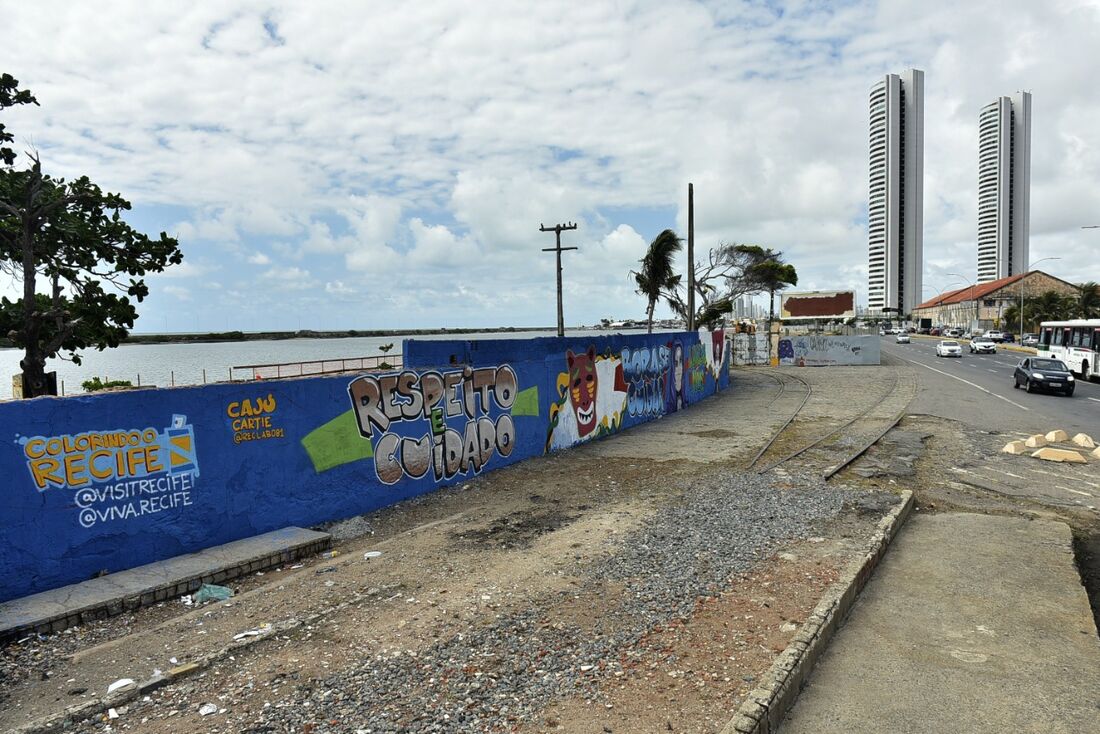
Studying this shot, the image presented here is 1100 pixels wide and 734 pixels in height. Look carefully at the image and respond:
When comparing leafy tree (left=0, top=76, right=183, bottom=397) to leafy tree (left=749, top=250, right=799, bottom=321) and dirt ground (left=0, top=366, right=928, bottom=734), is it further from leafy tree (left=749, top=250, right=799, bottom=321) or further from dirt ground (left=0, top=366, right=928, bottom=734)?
leafy tree (left=749, top=250, right=799, bottom=321)

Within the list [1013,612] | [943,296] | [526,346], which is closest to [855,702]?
[1013,612]

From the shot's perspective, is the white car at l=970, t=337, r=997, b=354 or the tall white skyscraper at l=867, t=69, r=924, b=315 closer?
the white car at l=970, t=337, r=997, b=354

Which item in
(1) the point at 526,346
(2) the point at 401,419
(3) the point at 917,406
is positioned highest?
(1) the point at 526,346

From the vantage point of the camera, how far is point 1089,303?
2854 inches

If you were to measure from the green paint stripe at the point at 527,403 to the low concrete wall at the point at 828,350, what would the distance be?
32.7 m

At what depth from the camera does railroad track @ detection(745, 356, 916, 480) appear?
12047mm

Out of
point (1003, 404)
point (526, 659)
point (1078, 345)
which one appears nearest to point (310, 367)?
point (1003, 404)

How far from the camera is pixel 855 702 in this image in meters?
4.38

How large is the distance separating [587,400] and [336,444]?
747 centimetres

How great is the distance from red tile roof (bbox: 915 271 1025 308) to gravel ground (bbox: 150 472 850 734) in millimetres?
106210

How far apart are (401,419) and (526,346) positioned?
18.8ft

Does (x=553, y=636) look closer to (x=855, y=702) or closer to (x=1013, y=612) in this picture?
→ (x=855, y=702)

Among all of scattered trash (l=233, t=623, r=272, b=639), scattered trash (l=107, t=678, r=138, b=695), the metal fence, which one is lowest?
scattered trash (l=233, t=623, r=272, b=639)

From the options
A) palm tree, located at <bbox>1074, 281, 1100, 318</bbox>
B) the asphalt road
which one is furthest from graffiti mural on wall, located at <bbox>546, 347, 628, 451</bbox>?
palm tree, located at <bbox>1074, 281, 1100, 318</bbox>
